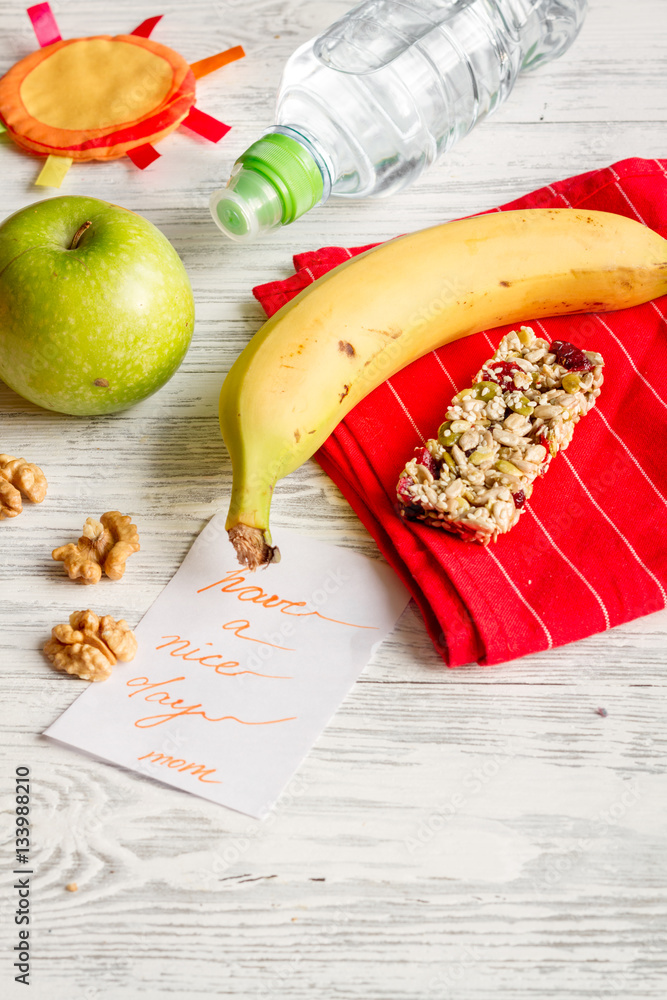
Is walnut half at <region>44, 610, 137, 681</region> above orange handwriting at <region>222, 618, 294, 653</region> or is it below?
below

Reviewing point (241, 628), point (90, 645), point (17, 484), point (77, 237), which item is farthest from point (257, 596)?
point (77, 237)

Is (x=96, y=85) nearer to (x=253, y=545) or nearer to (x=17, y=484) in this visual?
(x=17, y=484)

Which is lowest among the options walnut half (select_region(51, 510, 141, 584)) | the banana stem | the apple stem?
walnut half (select_region(51, 510, 141, 584))

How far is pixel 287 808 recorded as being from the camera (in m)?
0.57

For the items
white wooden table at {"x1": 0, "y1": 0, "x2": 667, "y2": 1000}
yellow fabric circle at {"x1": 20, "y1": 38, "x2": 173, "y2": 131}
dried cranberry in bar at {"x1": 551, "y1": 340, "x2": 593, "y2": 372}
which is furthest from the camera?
yellow fabric circle at {"x1": 20, "y1": 38, "x2": 173, "y2": 131}

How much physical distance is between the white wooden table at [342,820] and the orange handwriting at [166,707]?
1.6 inches

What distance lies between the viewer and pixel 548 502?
27.1 inches

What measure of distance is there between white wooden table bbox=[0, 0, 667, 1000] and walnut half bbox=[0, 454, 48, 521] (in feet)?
0.05

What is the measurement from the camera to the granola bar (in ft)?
2.14

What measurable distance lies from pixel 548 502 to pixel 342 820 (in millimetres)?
309

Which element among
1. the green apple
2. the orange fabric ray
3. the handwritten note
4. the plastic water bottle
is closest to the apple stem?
the green apple

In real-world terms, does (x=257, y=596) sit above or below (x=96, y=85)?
below

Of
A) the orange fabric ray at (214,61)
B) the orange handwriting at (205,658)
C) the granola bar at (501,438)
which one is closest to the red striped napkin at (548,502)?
the granola bar at (501,438)

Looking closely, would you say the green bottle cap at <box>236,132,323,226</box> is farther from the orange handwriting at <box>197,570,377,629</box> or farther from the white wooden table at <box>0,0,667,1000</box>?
the orange handwriting at <box>197,570,377,629</box>
